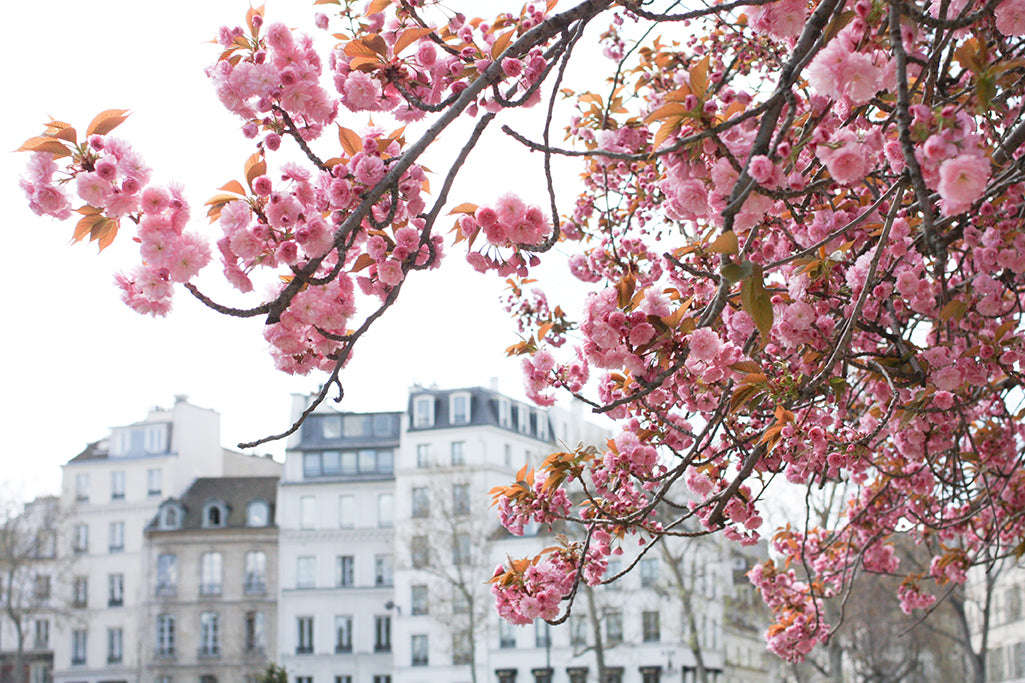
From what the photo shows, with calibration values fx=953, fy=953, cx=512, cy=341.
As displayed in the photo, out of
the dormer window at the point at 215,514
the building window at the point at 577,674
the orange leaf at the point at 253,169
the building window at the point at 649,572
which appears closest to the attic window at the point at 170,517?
the dormer window at the point at 215,514

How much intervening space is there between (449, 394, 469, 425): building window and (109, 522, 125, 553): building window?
1338 cm

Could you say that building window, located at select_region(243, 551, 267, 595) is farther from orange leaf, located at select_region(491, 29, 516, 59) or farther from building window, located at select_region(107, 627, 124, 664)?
orange leaf, located at select_region(491, 29, 516, 59)

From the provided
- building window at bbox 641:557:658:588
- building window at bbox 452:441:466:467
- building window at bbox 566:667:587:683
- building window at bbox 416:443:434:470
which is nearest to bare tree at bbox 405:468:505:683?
building window at bbox 416:443:434:470

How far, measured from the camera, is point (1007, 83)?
3158mm

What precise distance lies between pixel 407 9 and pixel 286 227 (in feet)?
3.12

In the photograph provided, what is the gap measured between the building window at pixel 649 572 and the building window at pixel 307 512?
11970mm

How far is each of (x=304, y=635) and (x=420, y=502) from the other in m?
6.29

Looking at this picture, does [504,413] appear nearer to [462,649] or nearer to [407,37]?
[462,649]

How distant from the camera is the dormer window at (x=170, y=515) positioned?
3562 centimetres

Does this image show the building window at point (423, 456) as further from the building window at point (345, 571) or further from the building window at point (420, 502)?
the building window at point (345, 571)

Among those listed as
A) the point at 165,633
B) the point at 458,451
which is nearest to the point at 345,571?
the point at 458,451

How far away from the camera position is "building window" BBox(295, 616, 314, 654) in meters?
33.5

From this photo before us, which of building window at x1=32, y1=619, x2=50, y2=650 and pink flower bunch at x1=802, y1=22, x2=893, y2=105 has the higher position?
pink flower bunch at x1=802, y1=22, x2=893, y2=105

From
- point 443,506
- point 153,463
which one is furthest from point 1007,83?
point 153,463
